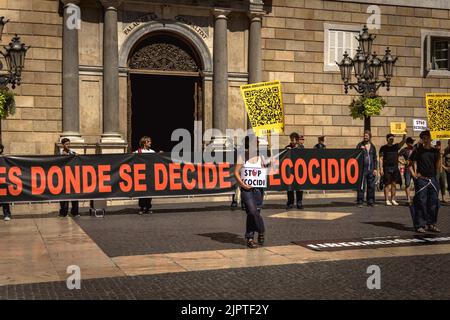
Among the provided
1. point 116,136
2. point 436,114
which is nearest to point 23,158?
point 116,136

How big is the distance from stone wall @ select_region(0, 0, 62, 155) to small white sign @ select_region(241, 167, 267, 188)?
34.8ft

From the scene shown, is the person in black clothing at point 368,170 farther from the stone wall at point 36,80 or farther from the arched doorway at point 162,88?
the stone wall at point 36,80

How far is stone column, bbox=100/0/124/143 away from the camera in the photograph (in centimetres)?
1895

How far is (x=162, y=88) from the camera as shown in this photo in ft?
82.8

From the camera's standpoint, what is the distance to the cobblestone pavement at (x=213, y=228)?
33.4 ft

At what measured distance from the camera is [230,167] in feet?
52.2

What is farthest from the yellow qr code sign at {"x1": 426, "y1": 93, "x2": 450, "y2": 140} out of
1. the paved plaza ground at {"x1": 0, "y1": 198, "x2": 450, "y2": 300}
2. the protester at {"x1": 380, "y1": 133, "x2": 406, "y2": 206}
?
the paved plaza ground at {"x1": 0, "y1": 198, "x2": 450, "y2": 300}

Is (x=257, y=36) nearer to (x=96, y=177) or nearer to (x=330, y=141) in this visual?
(x=330, y=141)

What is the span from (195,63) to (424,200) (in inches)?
464

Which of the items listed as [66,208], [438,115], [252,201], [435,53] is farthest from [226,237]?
[435,53]

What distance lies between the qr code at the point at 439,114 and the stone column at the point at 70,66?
10657mm

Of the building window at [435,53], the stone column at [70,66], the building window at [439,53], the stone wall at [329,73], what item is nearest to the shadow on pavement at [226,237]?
the stone column at [70,66]
